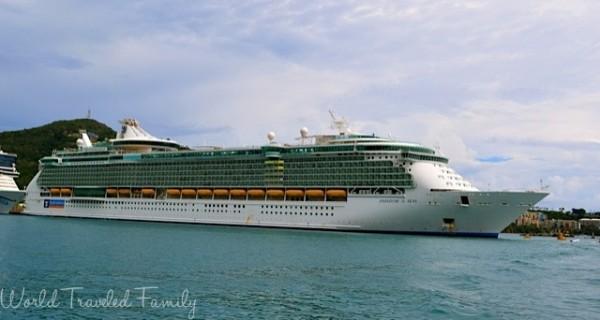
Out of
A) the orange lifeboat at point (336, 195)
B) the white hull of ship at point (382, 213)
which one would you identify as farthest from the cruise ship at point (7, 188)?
the orange lifeboat at point (336, 195)

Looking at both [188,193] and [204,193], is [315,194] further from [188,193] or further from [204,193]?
[188,193]

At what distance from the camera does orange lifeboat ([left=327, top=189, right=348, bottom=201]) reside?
66000 millimetres

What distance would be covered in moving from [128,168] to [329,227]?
38.6m

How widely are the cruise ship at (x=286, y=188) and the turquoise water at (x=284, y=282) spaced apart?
53.6 feet

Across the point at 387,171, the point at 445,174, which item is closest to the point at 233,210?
the point at 387,171

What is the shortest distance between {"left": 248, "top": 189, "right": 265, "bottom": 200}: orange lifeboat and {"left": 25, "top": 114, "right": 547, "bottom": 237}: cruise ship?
5.3 inches

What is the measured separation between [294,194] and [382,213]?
1222 cm

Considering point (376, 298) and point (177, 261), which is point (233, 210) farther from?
point (376, 298)

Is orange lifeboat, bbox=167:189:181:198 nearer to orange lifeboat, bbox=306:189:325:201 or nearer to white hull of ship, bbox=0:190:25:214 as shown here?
orange lifeboat, bbox=306:189:325:201

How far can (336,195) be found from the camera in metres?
66.5

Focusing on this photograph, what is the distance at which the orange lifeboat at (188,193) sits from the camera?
263ft

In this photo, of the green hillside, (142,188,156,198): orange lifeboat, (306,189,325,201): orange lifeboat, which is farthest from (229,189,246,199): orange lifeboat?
the green hillside

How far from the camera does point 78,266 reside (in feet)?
95.2

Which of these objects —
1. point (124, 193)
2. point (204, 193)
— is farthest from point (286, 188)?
point (124, 193)
